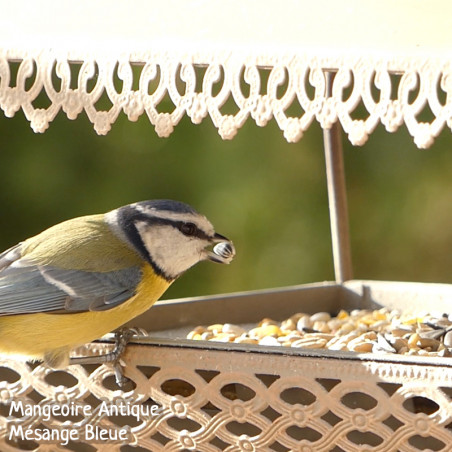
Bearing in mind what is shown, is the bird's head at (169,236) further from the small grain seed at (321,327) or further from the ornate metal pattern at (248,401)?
the small grain seed at (321,327)

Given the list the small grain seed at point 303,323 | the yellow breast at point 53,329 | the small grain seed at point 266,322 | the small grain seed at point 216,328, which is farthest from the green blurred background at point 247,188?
the yellow breast at point 53,329

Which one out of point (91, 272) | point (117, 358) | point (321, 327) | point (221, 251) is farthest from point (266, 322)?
point (117, 358)

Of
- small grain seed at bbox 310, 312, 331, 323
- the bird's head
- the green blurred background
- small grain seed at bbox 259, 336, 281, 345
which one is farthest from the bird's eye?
the green blurred background

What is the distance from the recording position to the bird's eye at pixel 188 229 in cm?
254

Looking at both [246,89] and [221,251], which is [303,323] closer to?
[221,251]

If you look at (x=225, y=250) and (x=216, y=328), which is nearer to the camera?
(x=225, y=250)

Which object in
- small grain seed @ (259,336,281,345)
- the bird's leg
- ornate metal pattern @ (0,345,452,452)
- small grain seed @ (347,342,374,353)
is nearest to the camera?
ornate metal pattern @ (0,345,452,452)

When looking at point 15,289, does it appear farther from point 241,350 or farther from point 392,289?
point 392,289

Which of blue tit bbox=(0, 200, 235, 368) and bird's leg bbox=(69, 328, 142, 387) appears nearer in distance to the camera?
bird's leg bbox=(69, 328, 142, 387)

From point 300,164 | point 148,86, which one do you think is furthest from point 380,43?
point 300,164

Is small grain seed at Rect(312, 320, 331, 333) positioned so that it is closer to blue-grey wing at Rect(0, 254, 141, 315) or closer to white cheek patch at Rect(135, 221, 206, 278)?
white cheek patch at Rect(135, 221, 206, 278)

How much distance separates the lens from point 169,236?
8.34ft

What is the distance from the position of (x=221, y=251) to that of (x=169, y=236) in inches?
5.2

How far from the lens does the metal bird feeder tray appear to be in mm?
1958
